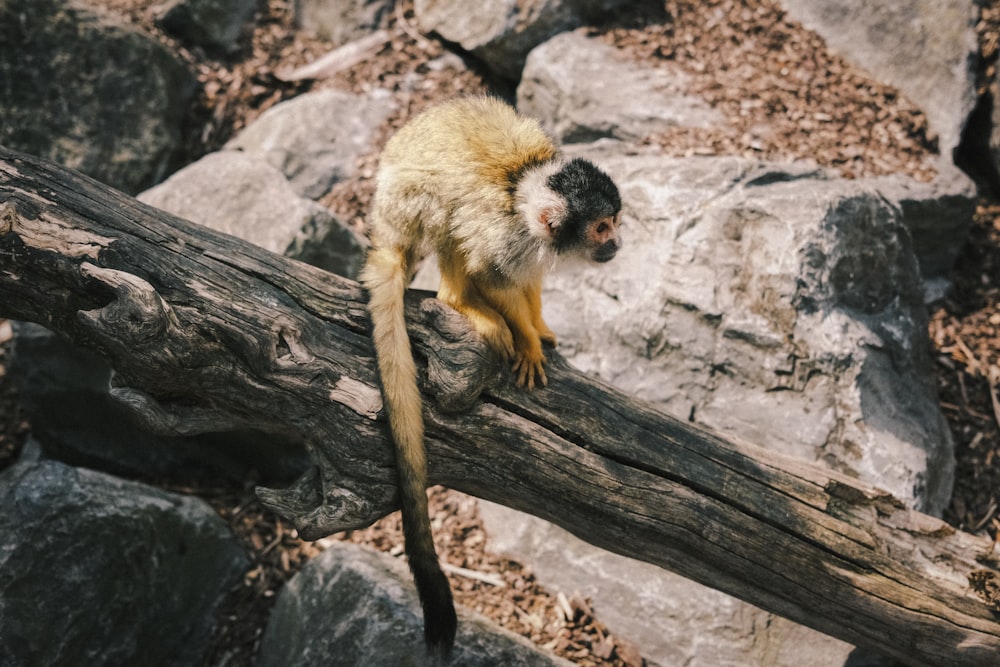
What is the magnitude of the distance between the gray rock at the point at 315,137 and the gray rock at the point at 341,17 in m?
A: 0.95

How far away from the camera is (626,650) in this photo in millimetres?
4320

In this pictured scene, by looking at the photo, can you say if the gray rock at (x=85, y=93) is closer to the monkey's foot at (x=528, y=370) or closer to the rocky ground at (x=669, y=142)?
the rocky ground at (x=669, y=142)

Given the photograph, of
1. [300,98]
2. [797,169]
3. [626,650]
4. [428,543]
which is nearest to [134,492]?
[428,543]

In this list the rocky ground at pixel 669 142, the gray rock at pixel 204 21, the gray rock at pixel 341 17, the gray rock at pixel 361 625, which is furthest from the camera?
the gray rock at pixel 341 17

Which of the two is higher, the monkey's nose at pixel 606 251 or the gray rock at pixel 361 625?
the monkey's nose at pixel 606 251

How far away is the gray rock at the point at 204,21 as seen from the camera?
7.05m

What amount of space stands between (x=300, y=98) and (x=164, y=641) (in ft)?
15.3

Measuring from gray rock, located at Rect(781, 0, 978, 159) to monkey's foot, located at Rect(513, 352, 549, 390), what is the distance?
4.46 m

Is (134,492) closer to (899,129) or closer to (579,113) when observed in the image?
(579,113)

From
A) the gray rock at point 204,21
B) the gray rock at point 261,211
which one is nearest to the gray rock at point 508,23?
the gray rock at point 204,21

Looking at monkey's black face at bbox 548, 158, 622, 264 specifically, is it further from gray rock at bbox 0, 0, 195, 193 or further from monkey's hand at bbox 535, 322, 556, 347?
gray rock at bbox 0, 0, 195, 193

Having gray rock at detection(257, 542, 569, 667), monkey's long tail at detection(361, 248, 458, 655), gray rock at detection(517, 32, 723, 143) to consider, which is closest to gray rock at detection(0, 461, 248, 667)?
gray rock at detection(257, 542, 569, 667)

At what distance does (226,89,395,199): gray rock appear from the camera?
255 inches

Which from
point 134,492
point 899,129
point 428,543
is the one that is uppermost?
point 899,129
